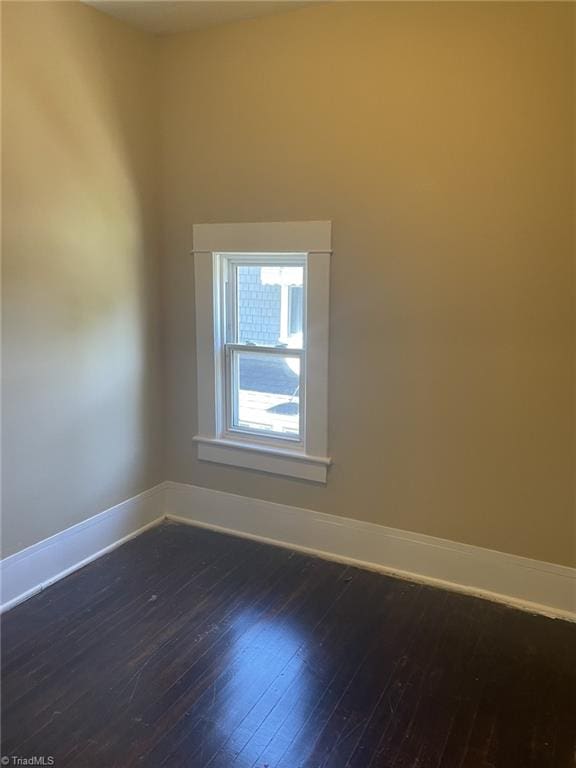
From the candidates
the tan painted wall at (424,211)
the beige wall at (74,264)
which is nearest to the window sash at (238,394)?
the tan painted wall at (424,211)

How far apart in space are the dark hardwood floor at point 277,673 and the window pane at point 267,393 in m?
0.81

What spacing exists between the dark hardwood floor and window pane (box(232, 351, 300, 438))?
812 millimetres

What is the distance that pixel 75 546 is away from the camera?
314cm

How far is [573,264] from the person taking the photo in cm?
255

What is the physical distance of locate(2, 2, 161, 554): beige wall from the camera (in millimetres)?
2688

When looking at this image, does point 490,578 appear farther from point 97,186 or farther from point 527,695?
point 97,186

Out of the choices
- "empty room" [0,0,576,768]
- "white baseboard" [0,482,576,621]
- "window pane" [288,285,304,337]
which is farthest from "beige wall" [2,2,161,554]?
"window pane" [288,285,304,337]

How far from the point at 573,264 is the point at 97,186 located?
236cm

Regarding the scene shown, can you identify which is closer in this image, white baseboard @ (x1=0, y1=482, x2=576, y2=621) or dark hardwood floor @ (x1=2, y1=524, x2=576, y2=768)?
dark hardwood floor @ (x1=2, y1=524, x2=576, y2=768)

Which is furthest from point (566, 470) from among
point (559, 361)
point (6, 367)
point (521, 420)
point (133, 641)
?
point (6, 367)

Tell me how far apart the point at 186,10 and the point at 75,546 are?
2.83m

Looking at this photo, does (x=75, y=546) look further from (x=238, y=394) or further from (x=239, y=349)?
(x=239, y=349)

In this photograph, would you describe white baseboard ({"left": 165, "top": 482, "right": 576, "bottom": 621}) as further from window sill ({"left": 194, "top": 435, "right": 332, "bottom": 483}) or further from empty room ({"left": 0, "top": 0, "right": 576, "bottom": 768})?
window sill ({"left": 194, "top": 435, "right": 332, "bottom": 483})

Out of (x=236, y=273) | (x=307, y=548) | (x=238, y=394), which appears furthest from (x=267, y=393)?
(x=307, y=548)
